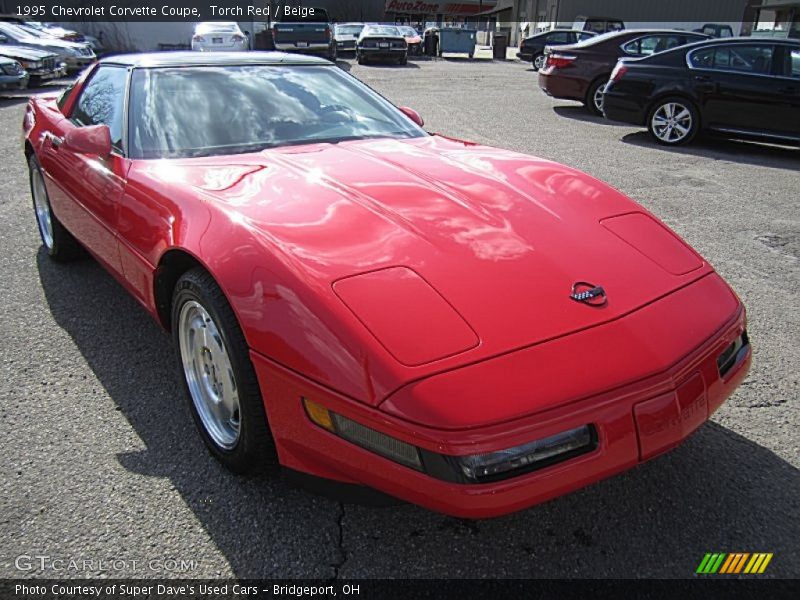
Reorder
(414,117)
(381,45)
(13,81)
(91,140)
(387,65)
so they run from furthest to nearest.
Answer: (387,65), (381,45), (13,81), (414,117), (91,140)

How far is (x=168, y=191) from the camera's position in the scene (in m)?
2.42

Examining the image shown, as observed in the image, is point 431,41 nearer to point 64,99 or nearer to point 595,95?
point 595,95

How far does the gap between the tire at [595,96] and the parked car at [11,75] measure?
10.5 metres

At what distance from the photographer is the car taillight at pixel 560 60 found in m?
10.6

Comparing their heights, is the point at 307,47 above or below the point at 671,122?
above

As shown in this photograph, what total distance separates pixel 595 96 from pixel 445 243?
9784 millimetres

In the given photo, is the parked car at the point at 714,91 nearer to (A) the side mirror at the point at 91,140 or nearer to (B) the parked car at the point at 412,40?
(A) the side mirror at the point at 91,140

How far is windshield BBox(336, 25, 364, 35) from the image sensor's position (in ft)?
81.2

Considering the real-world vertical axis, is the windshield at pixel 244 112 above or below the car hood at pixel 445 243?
above

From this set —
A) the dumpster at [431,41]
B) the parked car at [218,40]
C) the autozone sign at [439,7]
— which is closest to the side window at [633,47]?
the parked car at [218,40]

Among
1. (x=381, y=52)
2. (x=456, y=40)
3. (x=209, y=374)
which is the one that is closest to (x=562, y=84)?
(x=209, y=374)

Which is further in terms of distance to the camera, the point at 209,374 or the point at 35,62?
the point at 35,62

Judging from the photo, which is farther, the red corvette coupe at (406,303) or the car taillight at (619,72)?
the car taillight at (619,72)

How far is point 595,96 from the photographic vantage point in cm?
1072
